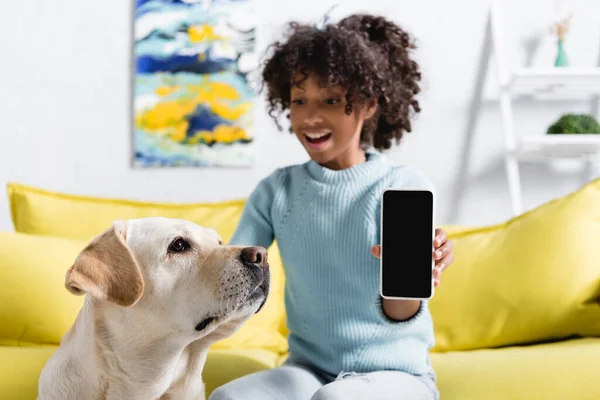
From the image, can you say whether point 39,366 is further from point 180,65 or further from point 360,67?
point 180,65

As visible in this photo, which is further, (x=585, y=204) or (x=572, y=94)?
(x=572, y=94)

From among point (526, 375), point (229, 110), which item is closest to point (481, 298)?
point (526, 375)

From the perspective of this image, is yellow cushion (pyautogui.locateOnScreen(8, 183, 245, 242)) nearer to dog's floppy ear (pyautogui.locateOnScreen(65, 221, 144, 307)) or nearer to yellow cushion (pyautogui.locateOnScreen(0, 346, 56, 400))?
yellow cushion (pyautogui.locateOnScreen(0, 346, 56, 400))

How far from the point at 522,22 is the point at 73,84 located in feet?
5.28

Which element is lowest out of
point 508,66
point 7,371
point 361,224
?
point 7,371

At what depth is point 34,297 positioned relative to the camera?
1.69 metres

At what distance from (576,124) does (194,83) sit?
1.29 m

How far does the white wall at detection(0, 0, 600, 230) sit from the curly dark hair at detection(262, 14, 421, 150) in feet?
2.53

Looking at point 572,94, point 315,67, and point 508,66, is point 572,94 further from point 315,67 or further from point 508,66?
point 315,67

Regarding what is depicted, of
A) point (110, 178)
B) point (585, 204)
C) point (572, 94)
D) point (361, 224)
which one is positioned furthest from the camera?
point (110, 178)

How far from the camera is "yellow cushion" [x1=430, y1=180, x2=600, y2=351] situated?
165cm

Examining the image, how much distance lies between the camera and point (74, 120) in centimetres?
257

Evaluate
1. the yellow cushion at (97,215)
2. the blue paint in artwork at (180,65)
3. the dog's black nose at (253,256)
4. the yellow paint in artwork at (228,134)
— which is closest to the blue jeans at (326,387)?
the dog's black nose at (253,256)

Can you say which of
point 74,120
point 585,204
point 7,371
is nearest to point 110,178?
point 74,120
